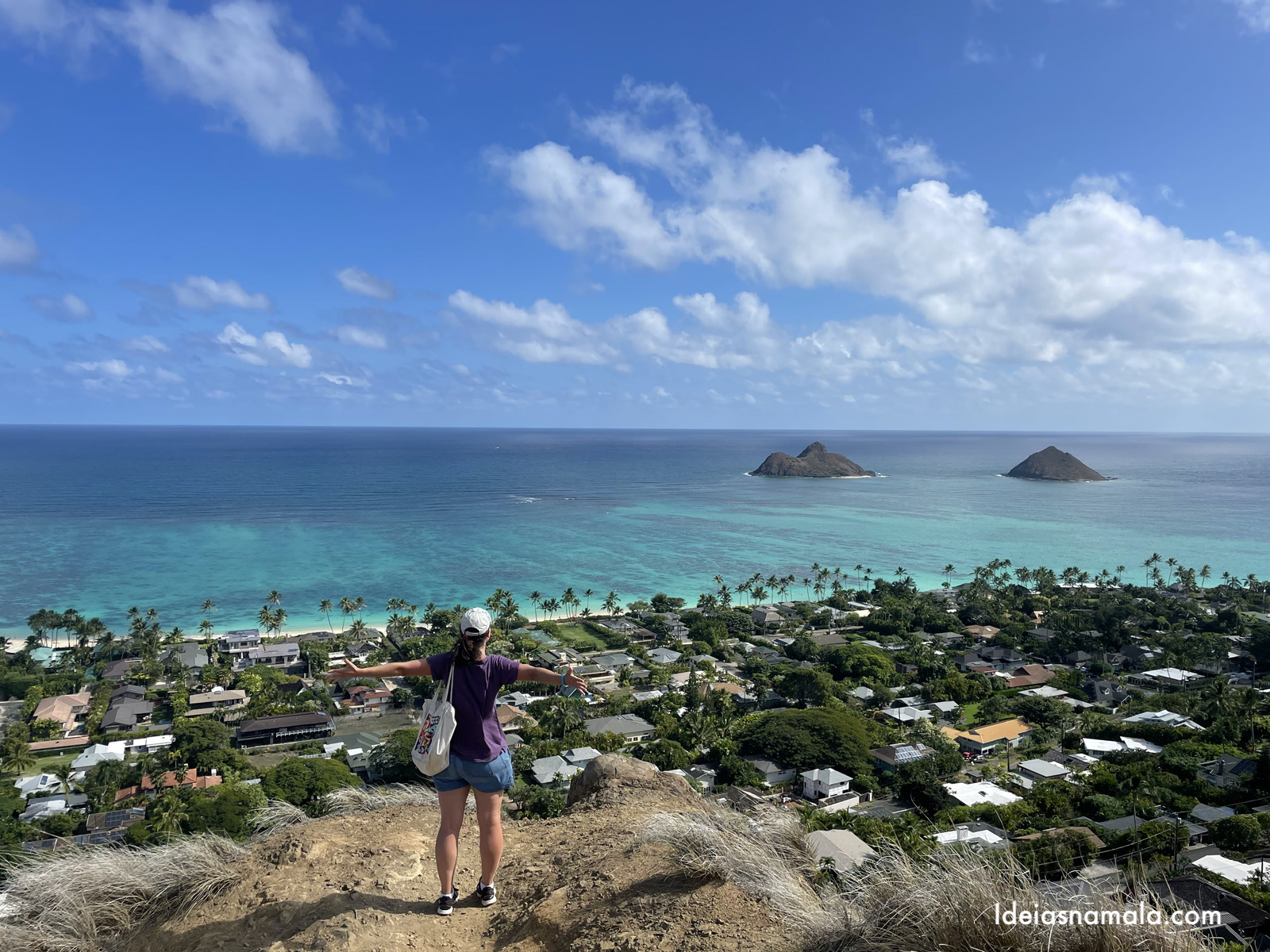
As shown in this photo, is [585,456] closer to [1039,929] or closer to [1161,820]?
[1161,820]

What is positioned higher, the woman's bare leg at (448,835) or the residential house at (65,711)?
the woman's bare leg at (448,835)

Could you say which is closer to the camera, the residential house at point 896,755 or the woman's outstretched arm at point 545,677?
the woman's outstretched arm at point 545,677

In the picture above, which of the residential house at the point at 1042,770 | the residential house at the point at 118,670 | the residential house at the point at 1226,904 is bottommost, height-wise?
the residential house at the point at 118,670

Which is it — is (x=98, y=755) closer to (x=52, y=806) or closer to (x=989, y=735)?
(x=52, y=806)

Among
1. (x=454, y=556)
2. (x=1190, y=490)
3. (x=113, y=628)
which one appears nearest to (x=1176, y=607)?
(x=454, y=556)

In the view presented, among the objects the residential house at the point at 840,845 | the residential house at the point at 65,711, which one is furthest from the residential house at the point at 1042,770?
the residential house at the point at 65,711

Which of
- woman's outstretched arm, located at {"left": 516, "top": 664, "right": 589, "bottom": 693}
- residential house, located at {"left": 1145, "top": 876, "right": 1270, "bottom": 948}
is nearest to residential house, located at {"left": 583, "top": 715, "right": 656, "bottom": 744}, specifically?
residential house, located at {"left": 1145, "top": 876, "right": 1270, "bottom": 948}

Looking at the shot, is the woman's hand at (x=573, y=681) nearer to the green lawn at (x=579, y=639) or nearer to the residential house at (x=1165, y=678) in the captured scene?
the green lawn at (x=579, y=639)

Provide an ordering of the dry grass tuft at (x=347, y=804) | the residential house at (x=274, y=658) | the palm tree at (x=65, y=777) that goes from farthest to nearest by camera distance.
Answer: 1. the residential house at (x=274, y=658)
2. the palm tree at (x=65, y=777)
3. the dry grass tuft at (x=347, y=804)
